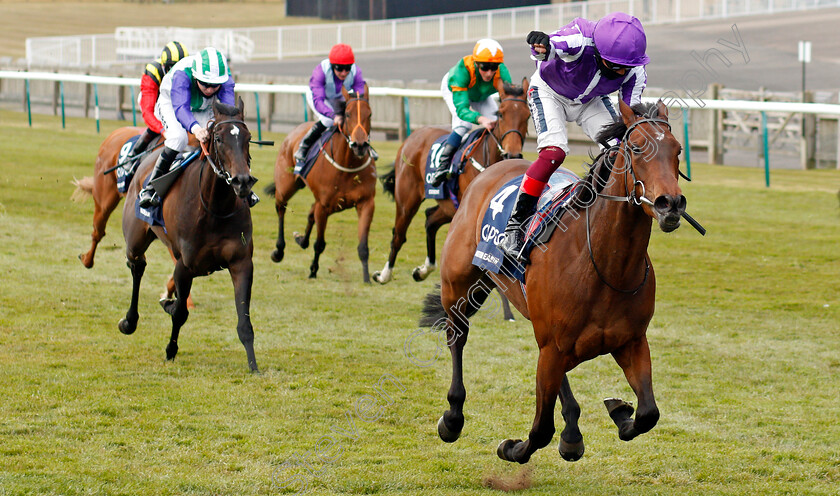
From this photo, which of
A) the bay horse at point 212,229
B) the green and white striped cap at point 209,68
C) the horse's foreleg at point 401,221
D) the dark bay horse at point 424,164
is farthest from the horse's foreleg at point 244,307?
the horse's foreleg at point 401,221

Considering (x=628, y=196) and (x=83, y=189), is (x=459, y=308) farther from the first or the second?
(x=83, y=189)

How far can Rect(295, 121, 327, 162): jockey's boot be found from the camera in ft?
33.3

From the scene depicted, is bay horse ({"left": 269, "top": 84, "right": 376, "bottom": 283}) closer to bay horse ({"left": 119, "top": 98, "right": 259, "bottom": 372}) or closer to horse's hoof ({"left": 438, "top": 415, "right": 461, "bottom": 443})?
bay horse ({"left": 119, "top": 98, "right": 259, "bottom": 372})

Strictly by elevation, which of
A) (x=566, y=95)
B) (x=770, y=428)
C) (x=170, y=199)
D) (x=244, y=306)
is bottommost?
(x=770, y=428)

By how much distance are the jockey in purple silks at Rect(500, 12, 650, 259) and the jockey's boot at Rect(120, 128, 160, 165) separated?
170 inches

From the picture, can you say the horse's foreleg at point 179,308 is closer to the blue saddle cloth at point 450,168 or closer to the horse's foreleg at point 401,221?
the blue saddle cloth at point 450,168

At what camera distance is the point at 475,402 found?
234 inches

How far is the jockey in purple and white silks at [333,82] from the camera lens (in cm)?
970

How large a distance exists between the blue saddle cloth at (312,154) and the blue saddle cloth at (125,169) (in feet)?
6.17

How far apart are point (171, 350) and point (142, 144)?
243 centimetres

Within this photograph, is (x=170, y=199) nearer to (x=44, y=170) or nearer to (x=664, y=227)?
(x=664, y=227)

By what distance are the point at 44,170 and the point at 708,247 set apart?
10.7 m

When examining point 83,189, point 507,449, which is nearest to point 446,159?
point 83,189

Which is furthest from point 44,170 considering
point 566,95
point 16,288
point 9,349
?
point 566,95
